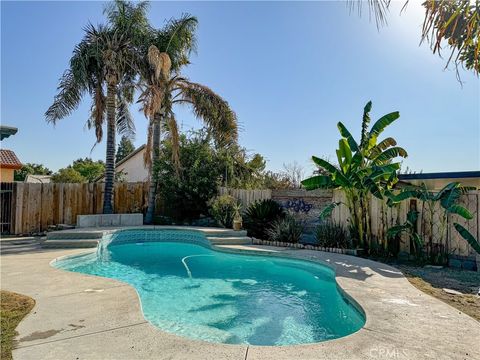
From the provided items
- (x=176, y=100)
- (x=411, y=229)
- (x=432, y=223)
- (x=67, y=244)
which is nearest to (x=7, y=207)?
(x=67, y=244)

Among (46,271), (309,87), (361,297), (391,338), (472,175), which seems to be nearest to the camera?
(391,338)

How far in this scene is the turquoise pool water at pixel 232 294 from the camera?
457 centimetres

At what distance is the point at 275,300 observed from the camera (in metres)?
6.07

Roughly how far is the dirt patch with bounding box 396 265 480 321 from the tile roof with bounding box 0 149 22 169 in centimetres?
2224

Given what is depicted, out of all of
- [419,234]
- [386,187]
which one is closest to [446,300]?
[419,234]

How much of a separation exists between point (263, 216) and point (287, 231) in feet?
4.57

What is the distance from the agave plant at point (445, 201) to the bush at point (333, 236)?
2011 mm

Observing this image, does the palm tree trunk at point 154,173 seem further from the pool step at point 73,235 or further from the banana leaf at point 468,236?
the banana leaf at point 468,236

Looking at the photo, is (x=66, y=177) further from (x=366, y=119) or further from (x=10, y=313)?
(x=10, y=313)

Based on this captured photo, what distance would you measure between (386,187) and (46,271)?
9.36 meters

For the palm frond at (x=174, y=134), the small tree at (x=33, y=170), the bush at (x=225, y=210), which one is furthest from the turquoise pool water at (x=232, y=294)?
the small tree at (x=33, y=170)

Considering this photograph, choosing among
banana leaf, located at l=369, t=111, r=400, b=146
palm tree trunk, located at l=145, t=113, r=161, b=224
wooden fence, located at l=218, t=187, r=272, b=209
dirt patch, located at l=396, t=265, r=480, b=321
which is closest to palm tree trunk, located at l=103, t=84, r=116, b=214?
palm tree trunk, located at l=145, t=113, r=161, b=224

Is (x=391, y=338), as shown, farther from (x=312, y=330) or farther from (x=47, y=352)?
(x=47, y=352)

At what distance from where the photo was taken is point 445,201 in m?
8.15
